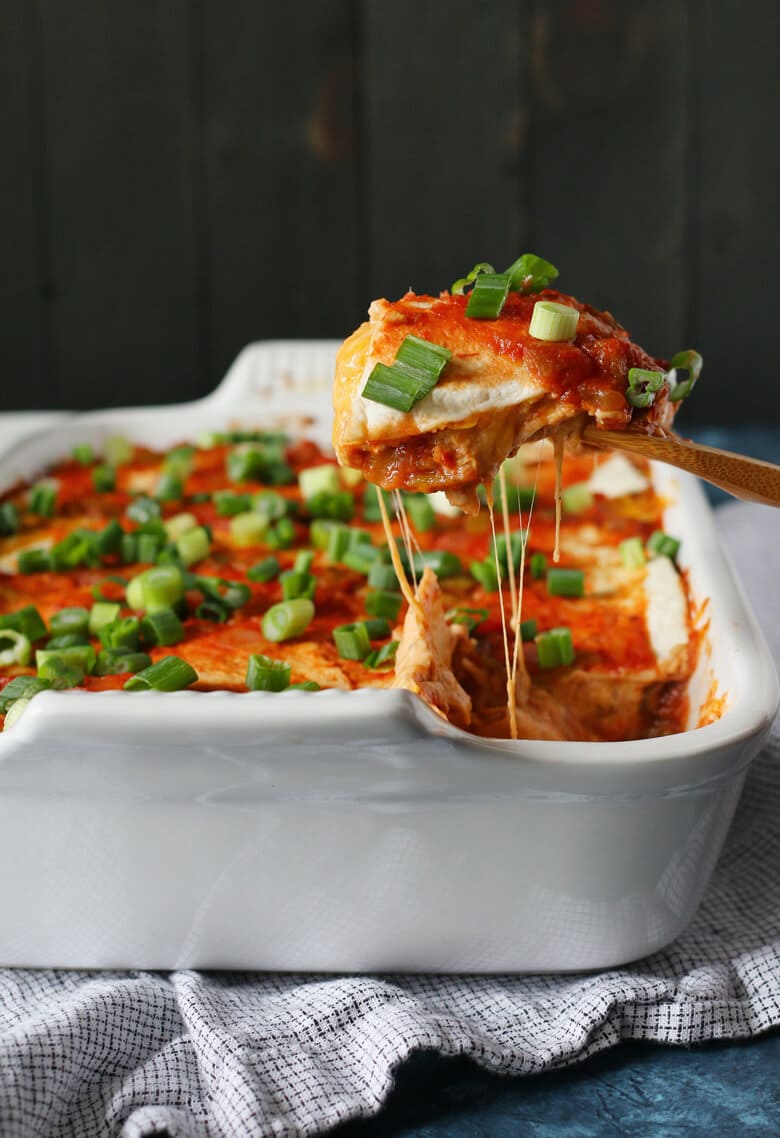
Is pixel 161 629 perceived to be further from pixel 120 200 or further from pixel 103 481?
pixel 120 200

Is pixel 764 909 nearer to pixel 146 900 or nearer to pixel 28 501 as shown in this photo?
pixel 146 900

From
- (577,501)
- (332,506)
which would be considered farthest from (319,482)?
(577,501)

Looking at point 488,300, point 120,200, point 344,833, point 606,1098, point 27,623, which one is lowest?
point 606,1098

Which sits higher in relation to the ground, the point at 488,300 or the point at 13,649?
the point at 488,300

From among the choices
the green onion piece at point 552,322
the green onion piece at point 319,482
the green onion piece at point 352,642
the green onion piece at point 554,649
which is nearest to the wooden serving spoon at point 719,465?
the green onion piece at point 552,322

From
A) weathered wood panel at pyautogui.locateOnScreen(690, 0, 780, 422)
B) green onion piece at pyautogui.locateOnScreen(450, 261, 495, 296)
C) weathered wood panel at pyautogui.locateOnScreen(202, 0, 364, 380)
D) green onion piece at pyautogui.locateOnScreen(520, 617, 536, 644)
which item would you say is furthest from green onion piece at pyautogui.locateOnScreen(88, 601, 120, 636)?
weathered wood panel at pyautogui.locateOnScreen(690, 0, 780, 422)

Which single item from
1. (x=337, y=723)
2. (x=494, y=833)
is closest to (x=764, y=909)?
(x=494, y=833)

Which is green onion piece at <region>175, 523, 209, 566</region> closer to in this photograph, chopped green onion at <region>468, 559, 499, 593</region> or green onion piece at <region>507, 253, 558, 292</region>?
chopped green onion at <region>468, 559, 499, 593</region>
